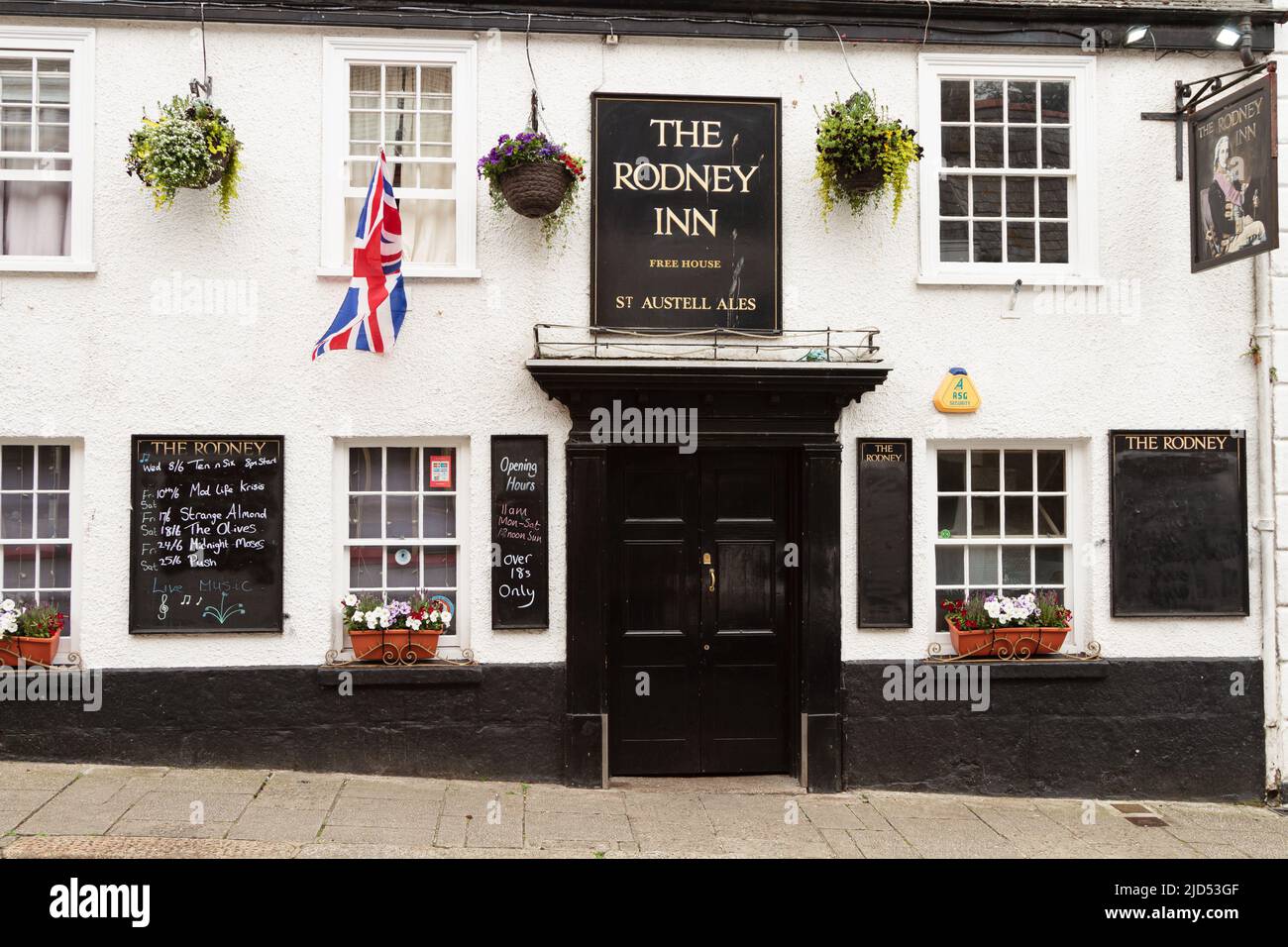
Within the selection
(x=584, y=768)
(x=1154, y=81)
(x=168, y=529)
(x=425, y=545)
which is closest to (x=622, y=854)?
(x=584, y=768)

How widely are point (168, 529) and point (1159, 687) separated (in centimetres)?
780

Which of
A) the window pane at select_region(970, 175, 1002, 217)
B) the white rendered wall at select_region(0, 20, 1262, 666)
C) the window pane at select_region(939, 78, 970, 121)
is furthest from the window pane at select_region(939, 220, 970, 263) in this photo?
the window pane at select_region(939, 78, 970, 121)

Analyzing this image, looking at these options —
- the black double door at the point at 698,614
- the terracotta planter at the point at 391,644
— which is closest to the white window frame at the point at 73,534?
the terracotta planter at the point at 391,644

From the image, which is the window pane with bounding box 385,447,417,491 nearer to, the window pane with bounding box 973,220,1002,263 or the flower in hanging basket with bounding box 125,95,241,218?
the flower in hanging basket with bounding box 125,95,241,218

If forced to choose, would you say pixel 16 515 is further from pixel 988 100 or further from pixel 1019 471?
pixel 988 100

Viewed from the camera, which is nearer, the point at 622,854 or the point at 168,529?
the point at 622,854

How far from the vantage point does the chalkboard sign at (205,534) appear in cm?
777

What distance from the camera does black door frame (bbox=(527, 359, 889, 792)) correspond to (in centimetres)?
784

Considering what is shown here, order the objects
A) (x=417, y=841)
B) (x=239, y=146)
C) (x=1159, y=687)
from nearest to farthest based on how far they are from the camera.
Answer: (x=417, y=841) < (x=239, y=146) < (x=1159, y=687)

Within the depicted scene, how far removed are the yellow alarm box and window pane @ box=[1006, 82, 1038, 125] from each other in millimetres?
2168

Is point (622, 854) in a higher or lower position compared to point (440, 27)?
lower

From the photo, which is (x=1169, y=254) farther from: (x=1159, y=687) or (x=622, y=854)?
(x=622, y=854)

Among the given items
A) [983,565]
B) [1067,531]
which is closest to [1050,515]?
[1067,531]

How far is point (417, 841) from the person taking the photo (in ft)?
22.1
